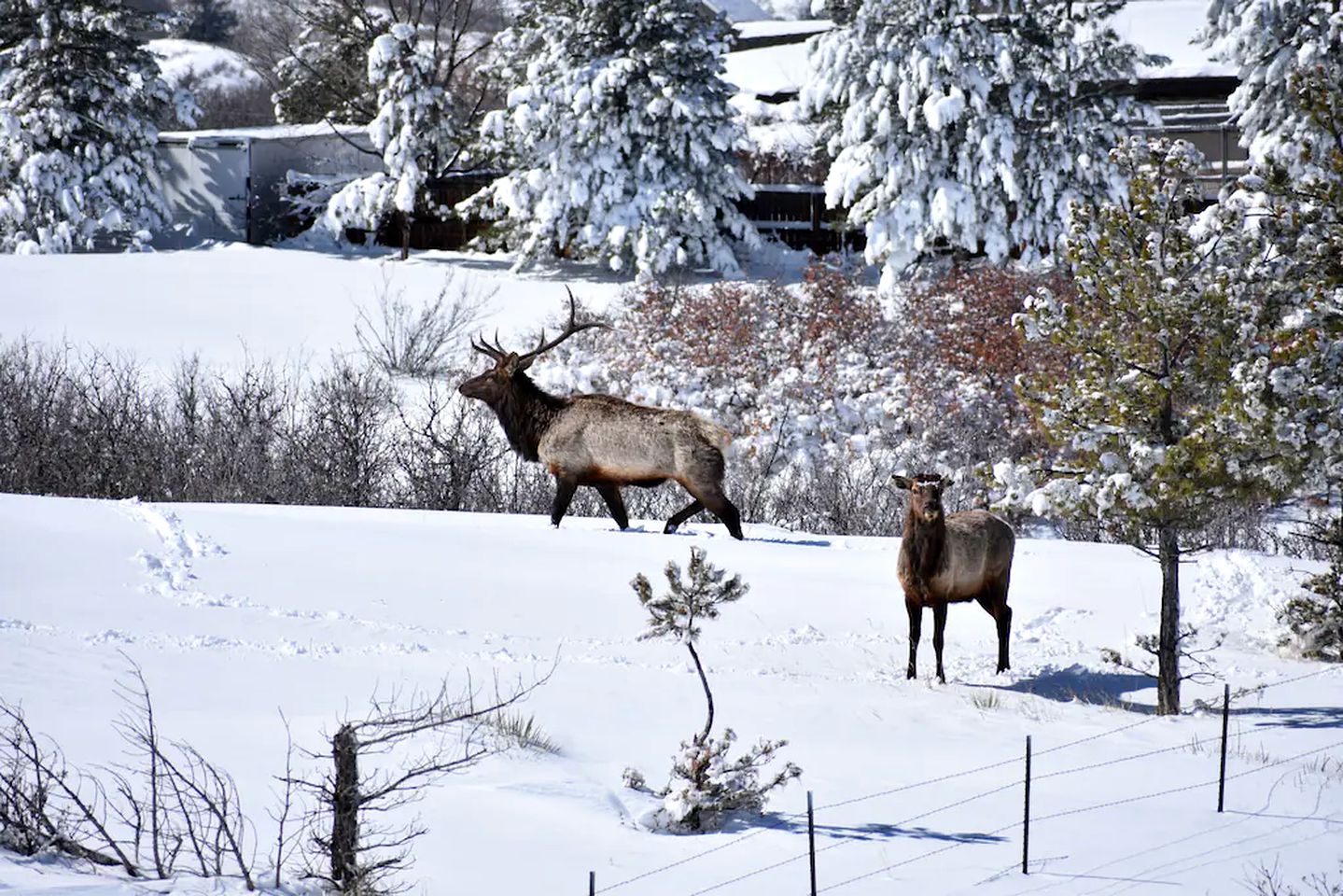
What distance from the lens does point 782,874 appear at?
25.9ft

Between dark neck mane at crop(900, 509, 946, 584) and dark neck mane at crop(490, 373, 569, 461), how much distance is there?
525 cm

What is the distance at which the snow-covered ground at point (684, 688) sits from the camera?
27.0 ft

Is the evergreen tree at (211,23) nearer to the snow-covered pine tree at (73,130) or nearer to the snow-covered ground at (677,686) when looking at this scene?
the snow-covered pine tree at (73,130)

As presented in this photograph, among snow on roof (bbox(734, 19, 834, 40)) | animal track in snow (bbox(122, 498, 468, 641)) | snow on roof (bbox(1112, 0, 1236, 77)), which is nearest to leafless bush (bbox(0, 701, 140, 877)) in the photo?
animal track in snow (bbox(122, 498, 468, 641))

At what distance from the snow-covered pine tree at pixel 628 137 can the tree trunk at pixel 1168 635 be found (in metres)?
22.3

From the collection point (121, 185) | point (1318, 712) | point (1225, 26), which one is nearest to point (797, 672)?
point (1318, 712)

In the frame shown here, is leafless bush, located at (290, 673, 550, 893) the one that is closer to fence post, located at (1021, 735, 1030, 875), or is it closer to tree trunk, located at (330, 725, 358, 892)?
tree trunk, located at (330, 725, 358, 892)

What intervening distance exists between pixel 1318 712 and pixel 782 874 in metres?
5.99

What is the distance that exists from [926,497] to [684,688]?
85.8 inches

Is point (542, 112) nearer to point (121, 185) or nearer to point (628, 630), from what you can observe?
point (121, 185)

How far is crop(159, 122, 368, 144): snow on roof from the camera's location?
41.4 m

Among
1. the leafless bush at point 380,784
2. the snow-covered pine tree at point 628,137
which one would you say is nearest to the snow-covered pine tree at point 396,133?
the snow-covered pine tree at point 628,137

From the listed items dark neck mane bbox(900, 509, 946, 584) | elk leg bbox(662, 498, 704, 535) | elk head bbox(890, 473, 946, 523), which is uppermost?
elk head bbox(890, 473, 946, 523)

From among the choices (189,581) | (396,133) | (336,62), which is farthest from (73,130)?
(189,581)
